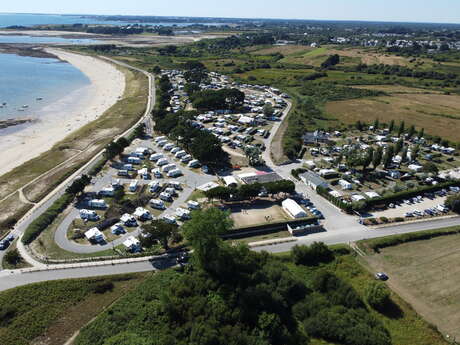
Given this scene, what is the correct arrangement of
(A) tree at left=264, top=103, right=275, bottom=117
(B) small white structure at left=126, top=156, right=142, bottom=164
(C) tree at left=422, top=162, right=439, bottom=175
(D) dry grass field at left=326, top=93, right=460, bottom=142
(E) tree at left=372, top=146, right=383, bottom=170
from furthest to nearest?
(A) tree at left=264, top=103, right=275, bottom=117, (D) dry grass field at left=326, top=93, right=460, bottom=142, (B) small white structure at left=126, top=156, right=142, bottom=164, (C) tree at left=422, top=162, right=439, bottom=175, (E) tree at left=372, top=146, right=383, bottom=170

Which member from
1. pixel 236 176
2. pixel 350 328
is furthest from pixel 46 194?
pixel 350 328

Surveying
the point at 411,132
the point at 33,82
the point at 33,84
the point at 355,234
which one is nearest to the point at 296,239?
the point at 355,234

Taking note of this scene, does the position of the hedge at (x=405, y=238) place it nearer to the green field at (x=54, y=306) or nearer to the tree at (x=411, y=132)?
the green field at (x=54, y=306)

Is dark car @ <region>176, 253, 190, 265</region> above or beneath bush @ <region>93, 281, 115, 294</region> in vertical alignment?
above

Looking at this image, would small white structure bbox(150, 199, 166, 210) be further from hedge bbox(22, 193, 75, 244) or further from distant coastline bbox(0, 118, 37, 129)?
distant coastline bbox(0, 118, 37, 129)

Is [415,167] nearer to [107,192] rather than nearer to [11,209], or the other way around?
[107,192]

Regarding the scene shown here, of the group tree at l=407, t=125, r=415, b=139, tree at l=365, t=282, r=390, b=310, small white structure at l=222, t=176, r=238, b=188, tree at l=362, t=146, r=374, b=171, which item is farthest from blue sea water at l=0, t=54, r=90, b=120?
tree at l=407, t=125, r=415, b=139
